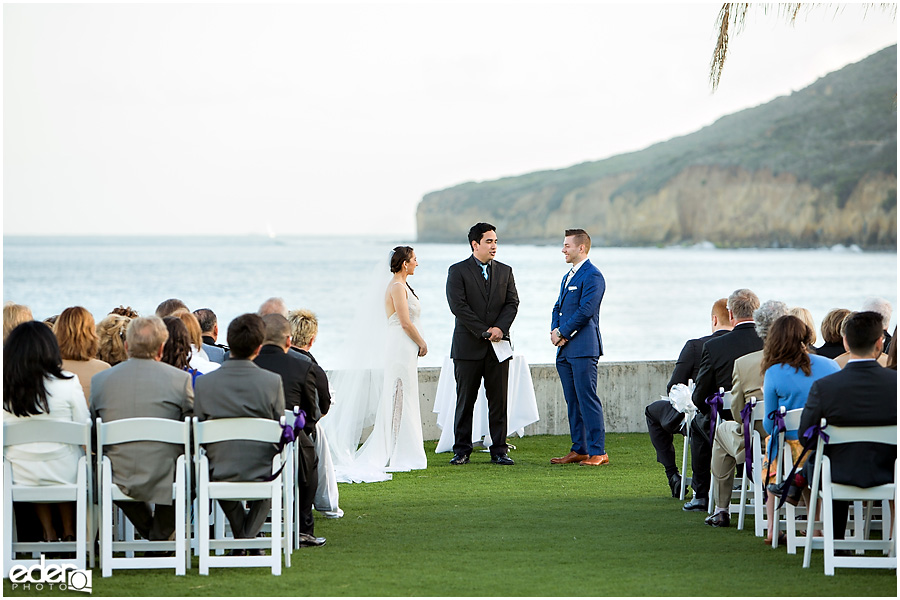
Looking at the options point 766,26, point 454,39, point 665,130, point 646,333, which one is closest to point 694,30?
point 766,26

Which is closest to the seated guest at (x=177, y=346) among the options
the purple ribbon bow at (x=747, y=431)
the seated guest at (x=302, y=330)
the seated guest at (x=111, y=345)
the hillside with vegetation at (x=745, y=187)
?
the seated guest at (x=111, y=345)

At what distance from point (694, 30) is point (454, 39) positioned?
44.6 feet

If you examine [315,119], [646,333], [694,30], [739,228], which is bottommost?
[646,333]

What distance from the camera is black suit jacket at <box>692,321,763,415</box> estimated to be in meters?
5.96

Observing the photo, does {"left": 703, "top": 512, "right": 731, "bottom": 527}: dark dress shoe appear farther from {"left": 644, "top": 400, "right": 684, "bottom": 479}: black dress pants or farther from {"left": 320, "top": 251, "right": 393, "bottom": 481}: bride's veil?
{"left": 320, "top": 251, "right": 393, "bottom": 481}: bride's veil

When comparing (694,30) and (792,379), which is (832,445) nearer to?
(792,379)

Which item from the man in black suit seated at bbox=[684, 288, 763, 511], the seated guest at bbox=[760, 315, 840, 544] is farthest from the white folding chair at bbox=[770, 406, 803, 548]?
the man in black suit seated at bbox=[684, 288, 763, 511]

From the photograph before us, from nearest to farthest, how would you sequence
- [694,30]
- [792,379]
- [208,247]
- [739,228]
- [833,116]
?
[792,379] → [694,30] → [739,228] → [833,116] → [208,247]

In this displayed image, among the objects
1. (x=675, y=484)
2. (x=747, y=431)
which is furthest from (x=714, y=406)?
(x=675, y=484)

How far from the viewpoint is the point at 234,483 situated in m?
4.76

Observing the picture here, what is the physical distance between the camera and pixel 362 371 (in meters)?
8.40

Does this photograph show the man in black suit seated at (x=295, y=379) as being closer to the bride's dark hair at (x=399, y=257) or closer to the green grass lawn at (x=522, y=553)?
the green grass lawn at (x=522, y=553)

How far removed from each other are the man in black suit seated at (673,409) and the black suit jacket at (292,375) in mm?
2225

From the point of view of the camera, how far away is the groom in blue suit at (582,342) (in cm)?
802
